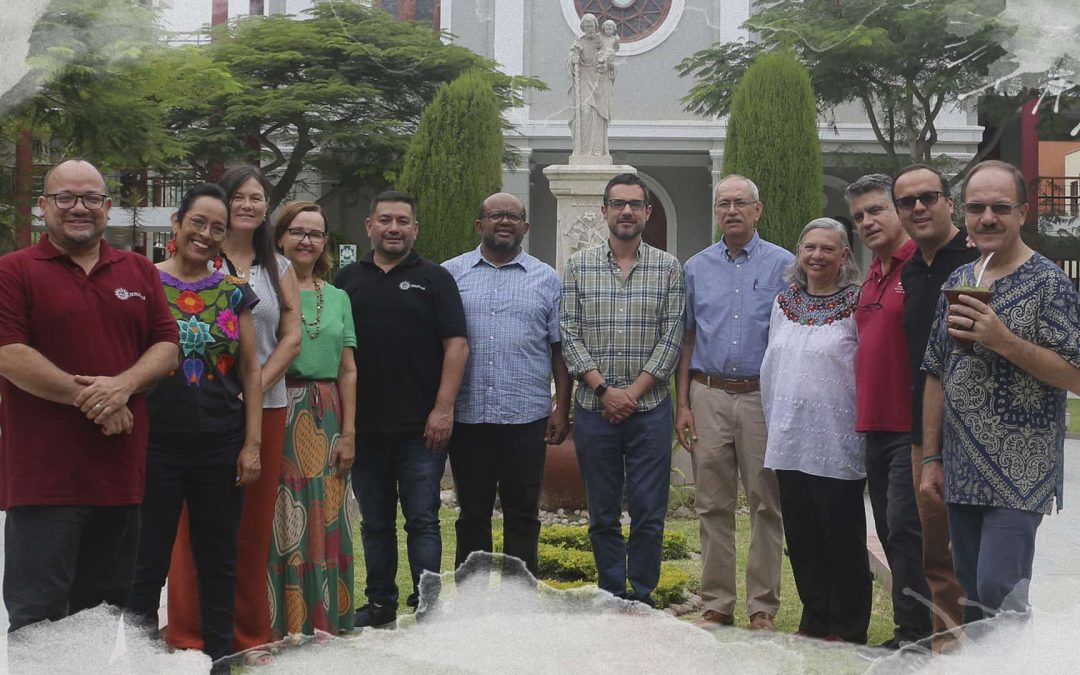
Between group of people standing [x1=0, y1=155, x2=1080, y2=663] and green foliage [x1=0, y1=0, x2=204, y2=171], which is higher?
green foliage [x1=0, y1=0, x2=204, y2=171]

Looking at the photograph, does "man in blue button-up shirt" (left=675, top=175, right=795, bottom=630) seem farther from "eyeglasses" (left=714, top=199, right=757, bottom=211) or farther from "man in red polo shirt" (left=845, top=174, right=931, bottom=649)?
"man in red polo shirt" (left=845, top=174, right=931, bottom=649)

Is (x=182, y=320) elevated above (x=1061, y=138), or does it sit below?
below

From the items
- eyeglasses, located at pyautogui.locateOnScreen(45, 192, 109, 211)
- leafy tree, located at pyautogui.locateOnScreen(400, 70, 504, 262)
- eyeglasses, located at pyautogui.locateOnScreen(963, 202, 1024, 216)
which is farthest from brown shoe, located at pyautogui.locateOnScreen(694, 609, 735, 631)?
leafy tree, located at pyautogui.locateOnScreen(400, 70, 504, 262)

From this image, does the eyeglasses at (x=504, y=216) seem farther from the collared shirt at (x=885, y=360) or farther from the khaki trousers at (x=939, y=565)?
the khaki trousers at (x=939, y=565)

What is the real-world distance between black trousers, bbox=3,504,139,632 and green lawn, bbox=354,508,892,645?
1.91m

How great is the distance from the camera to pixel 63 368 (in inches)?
127

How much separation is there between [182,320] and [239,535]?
0.85 m

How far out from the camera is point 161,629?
4.11 meters

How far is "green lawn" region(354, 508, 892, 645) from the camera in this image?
4906 millimetres

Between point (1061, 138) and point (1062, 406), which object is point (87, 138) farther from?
point (1061, 138)

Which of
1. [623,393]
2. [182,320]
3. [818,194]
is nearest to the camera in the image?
[182,320]

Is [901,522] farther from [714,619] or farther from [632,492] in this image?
[632,492]

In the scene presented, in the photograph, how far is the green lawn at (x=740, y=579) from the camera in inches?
193

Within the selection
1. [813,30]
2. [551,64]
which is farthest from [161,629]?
[551,64]
